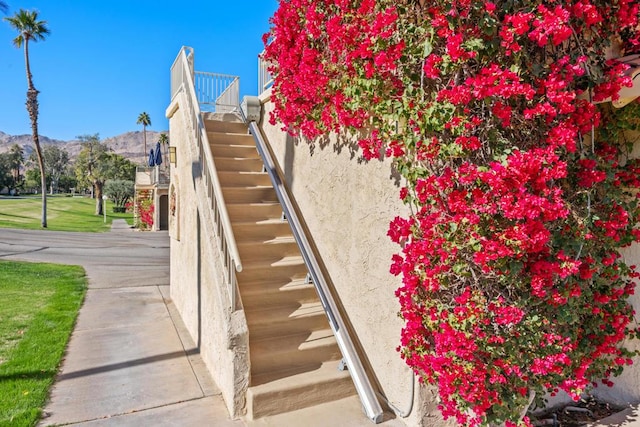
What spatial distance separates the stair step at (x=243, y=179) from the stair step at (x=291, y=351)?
247 cm

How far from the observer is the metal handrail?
315 centimetres

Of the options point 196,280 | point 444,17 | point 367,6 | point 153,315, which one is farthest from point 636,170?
point 153,315

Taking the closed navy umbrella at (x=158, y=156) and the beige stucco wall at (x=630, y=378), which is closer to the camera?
the beige stucco wall at (x=630, y=378)

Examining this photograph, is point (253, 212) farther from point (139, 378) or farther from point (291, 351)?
point (139, 378)

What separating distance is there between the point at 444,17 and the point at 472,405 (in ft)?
8.20

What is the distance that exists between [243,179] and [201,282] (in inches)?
67.7

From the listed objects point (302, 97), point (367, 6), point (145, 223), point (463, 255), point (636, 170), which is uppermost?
point (367, 6)

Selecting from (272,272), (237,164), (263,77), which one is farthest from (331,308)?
(263,77)

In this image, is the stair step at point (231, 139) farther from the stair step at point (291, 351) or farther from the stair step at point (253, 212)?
the stair step at point (291, 351)

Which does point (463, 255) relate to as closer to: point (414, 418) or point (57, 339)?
point (414, 418)

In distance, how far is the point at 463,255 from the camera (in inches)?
97.5

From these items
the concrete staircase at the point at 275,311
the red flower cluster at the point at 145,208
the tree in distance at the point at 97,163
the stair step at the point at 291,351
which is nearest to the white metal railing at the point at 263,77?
the concrete staircase at the point at 275,311

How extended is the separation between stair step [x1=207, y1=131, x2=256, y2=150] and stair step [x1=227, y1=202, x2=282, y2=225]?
1.41m

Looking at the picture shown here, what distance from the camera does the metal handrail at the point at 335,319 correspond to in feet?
10.3
